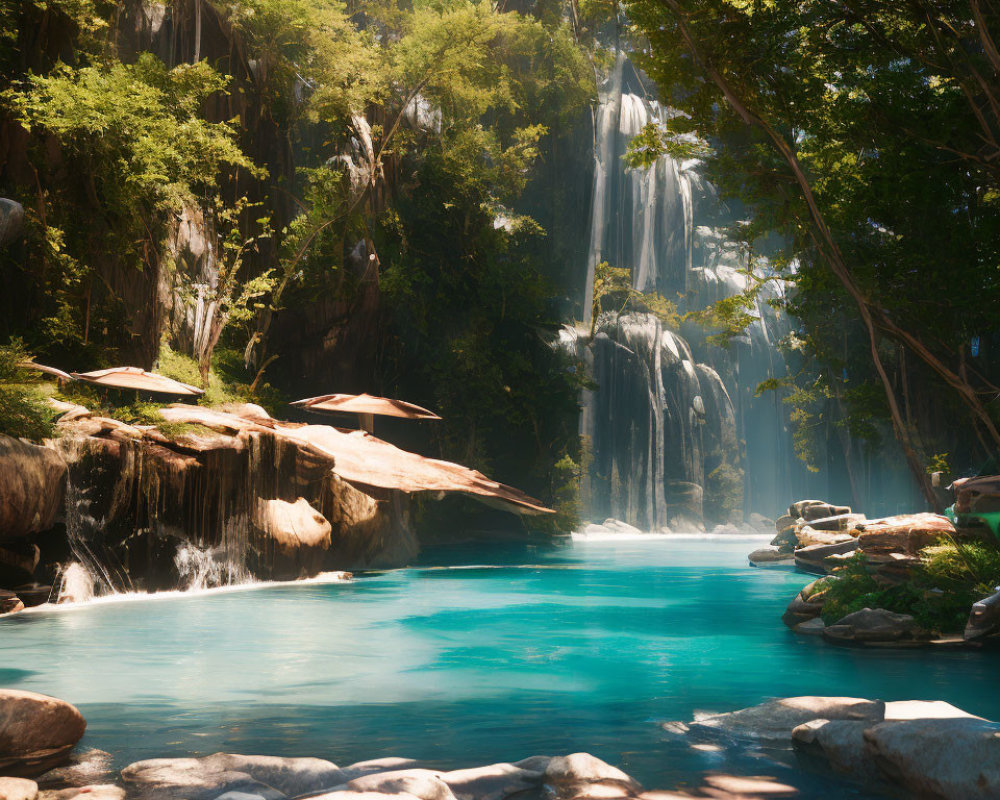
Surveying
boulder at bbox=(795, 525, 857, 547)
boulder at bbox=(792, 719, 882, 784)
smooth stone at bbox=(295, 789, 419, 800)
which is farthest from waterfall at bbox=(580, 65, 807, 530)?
smooth stone at bbox=(295, 789, 419, 800)

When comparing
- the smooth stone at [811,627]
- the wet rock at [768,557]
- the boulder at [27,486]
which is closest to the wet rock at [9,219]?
the boulder at [27,486]

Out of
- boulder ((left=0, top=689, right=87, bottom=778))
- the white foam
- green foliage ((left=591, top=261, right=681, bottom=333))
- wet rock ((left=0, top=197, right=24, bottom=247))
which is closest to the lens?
boulder ((left=0, top=689, right=87, bottom=778))

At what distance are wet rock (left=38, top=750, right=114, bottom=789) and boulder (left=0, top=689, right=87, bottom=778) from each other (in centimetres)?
8

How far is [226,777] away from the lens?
4254 millimetres

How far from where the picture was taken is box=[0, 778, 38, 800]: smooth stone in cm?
378

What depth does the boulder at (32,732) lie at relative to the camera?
459 cm

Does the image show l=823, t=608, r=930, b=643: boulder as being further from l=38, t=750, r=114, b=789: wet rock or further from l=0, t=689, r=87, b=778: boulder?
l=0, t=689, r=87, b=778: boulder

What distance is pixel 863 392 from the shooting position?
18609 mm

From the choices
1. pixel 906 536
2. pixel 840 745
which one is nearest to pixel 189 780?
pixel 840 745

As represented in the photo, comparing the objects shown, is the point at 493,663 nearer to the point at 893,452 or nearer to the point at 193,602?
the point at 193,602

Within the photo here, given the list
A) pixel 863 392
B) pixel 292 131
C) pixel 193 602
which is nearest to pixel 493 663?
pixel 193 602

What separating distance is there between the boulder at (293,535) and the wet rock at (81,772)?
33.6 ft

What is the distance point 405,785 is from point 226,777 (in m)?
0.95

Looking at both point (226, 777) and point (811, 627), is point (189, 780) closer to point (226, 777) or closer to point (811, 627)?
point (226, 777)
